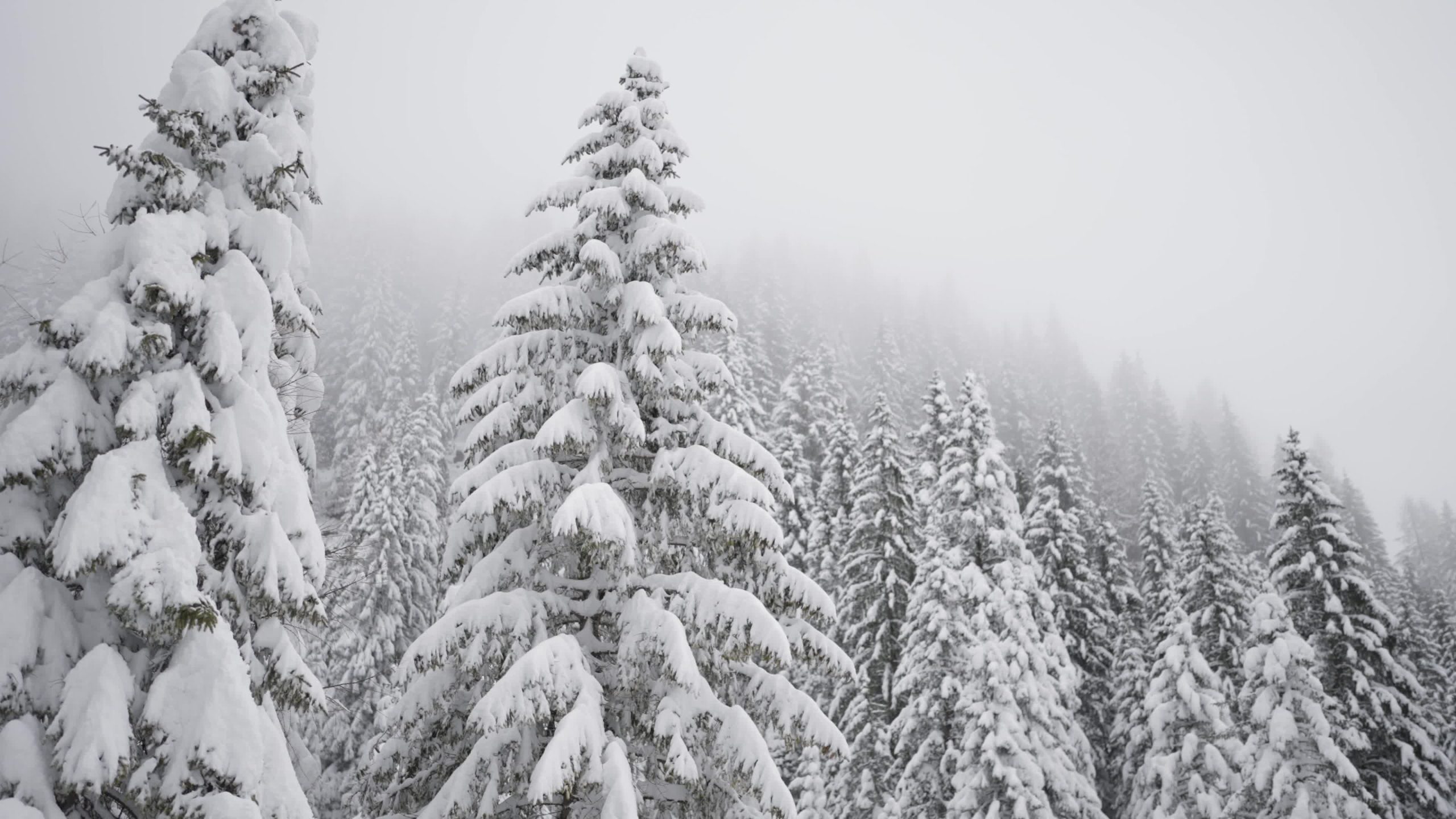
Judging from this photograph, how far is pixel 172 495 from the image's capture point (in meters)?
5.57

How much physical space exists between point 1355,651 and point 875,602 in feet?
41.0

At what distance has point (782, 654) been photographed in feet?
24.1

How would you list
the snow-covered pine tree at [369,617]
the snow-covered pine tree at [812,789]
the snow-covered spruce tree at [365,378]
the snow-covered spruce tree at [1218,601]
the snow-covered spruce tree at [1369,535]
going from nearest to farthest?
1. the snow-covered pine tree at [812,789]
2. the snow-covered spruce tree at [1218,601]
3. the snow-covered pine tree at [369,617]
4. the snow-covered spruce tree at [1369,535]
5. the snow-covered spruce tree at [365,378]

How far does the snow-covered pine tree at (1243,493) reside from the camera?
61.2m

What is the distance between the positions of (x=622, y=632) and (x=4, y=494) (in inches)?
199

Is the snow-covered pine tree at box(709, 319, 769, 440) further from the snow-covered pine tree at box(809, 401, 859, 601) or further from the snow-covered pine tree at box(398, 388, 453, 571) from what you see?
the snow-covered pine tree at box(398, 388, 453, 571)

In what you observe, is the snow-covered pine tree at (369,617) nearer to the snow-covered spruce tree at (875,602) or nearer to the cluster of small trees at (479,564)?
the cluster of small trees at (479,564)

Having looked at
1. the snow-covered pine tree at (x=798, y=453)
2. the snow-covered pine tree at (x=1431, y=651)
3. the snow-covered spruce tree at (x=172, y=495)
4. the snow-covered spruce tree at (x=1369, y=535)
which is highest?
the snow-covered spruce tree at (x=1369, y=535)

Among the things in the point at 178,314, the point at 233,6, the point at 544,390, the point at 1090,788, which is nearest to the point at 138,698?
the point at 178,314

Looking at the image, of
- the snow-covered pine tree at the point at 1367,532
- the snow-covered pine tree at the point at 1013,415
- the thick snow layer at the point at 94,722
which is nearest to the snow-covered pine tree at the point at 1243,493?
the snow-covered pine tree at the point at 1367,532

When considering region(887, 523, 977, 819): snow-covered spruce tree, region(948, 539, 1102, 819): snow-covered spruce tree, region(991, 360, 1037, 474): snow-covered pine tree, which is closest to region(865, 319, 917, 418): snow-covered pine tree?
region(991, 360, 1037, 474): snow-covered pine tree

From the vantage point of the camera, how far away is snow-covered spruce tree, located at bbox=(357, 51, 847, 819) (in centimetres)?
711

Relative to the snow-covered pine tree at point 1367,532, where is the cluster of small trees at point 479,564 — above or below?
below

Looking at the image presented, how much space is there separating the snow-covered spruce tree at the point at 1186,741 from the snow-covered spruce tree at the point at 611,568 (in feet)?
56.8
